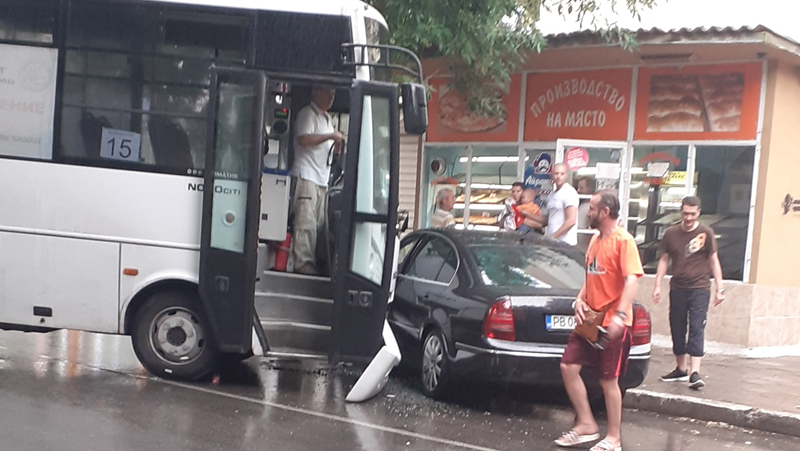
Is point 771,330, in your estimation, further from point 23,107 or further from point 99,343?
point 23,107

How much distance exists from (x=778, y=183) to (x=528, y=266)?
5446 mm

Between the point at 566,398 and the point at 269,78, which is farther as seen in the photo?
the point at 566,398

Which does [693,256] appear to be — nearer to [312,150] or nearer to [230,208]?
[312,150]

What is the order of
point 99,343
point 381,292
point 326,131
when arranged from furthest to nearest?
point 99,343, point 326,131, point 381,292

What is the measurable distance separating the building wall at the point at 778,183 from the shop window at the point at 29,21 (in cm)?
864

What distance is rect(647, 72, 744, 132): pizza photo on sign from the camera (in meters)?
11.4

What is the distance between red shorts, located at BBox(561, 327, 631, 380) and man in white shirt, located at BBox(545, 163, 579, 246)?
418 cm

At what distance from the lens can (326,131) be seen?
8.10m

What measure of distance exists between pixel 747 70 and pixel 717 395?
506 cm

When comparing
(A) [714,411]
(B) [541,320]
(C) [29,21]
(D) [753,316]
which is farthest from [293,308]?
(D) [753,316]

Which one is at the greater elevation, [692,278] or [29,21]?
[29,21]

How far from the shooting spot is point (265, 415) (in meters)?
6.67

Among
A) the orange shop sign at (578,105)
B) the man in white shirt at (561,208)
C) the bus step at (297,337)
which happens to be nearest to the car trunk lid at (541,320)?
the bus step at (297,337)

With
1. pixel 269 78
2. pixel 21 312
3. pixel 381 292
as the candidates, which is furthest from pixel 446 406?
pixel 21 312
